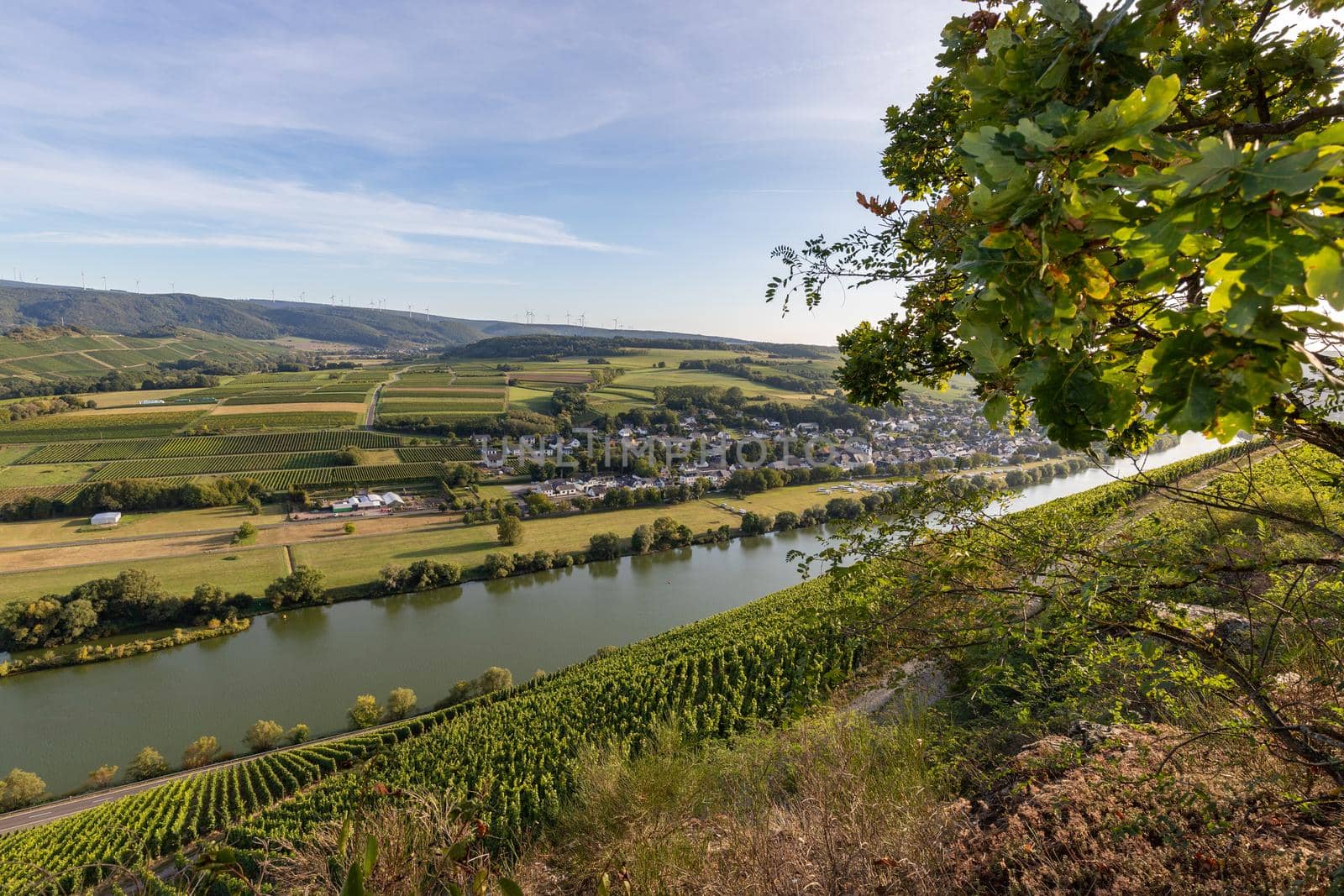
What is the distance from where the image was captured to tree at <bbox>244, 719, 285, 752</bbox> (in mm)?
20031

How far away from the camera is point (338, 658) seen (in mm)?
26188

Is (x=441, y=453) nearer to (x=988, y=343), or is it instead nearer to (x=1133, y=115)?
(x=988, y=343)

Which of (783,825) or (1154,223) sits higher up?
(1154,223)

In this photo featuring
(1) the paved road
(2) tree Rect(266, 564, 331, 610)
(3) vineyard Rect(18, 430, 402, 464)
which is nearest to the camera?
(1) the paved road

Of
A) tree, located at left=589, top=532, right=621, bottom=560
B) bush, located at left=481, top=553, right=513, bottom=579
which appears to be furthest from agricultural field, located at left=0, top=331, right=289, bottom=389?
tree, located at left=589, top=532, right=621, bottom=560

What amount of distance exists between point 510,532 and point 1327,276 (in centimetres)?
3970

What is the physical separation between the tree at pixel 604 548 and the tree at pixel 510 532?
517cm

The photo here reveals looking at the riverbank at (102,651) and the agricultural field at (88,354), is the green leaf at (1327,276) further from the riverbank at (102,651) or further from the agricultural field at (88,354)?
the agricultural field at (88,354)

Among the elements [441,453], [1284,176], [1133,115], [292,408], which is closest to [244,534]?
[441,453]

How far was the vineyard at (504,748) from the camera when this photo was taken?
13.9 m

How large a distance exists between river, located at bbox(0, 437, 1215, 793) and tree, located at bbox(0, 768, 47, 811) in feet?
3.60

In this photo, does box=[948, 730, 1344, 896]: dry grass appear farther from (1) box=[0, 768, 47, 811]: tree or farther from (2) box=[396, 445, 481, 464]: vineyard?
(2) box=[396, 445, 481, 464]: vineyard

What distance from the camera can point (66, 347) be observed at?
98.2 m

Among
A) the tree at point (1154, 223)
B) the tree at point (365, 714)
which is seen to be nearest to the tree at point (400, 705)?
the tree at point (365, 714)
